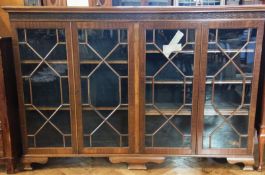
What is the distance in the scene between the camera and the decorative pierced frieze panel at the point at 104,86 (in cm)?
175

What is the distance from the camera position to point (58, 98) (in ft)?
6.08

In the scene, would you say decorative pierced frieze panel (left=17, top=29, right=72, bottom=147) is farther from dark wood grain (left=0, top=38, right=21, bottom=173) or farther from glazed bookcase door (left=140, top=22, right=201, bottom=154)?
glazed bookcase door (left=140, top=22, right=201, bottom=154)

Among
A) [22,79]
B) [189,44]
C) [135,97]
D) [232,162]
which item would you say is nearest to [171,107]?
[135,97]

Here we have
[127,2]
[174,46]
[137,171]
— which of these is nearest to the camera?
[174,46]

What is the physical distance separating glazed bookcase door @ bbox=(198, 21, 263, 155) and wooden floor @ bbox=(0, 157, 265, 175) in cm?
15

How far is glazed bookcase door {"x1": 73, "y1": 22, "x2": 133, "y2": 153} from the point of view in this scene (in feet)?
5.70

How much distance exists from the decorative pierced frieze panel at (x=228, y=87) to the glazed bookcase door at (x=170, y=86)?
10 cm

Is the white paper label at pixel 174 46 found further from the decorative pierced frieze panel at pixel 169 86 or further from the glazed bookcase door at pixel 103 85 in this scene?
the glazed bookcase door at pixel 103 85

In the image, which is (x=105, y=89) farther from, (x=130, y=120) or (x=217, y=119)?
(x=217, y=119)

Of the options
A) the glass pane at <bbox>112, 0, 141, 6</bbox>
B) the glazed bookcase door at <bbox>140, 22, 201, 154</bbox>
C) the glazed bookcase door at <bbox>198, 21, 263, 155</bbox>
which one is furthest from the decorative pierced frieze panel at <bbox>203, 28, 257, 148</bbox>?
the glass pane at <bbox>112, 0, 141, 6</bbox>

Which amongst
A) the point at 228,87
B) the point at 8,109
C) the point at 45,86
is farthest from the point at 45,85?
the point at 228,87

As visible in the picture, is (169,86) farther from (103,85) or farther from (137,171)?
(137,171)

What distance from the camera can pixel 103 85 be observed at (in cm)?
183

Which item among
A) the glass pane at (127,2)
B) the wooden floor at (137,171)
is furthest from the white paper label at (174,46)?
the wooden floor at (137,171)
